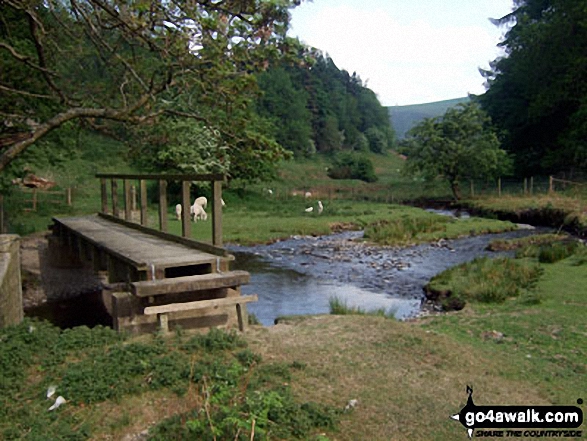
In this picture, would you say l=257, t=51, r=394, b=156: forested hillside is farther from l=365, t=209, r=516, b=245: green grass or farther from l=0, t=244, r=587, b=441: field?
l=0, t=244, r=587, b=441: field

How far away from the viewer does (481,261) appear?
15625 millimetres

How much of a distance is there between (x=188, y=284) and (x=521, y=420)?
4564 millimetres

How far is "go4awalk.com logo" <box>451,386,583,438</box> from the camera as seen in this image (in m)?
5.00

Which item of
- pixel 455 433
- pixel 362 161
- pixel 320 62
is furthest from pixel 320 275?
pixel 320 62

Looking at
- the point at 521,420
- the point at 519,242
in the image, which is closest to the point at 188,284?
the point at 521,420

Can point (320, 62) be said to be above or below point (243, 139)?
above

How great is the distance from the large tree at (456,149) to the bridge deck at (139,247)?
2715 cm

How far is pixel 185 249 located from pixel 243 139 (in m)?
2.84

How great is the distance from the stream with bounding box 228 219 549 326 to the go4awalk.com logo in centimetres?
586

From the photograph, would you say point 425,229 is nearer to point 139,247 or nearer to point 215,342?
point 139,247

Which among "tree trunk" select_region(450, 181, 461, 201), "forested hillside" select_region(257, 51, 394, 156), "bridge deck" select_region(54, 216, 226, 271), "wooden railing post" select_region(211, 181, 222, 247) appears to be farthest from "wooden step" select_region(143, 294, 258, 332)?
"forested hillside" select_region(257, 51, 394, 156)

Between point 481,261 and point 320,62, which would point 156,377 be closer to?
point 481,261

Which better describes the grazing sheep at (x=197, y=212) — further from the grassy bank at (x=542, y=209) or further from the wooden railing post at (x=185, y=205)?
the wooden railing post at (x=185, y=205)

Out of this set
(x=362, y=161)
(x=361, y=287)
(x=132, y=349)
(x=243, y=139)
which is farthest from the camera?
(x=362, y=161)
